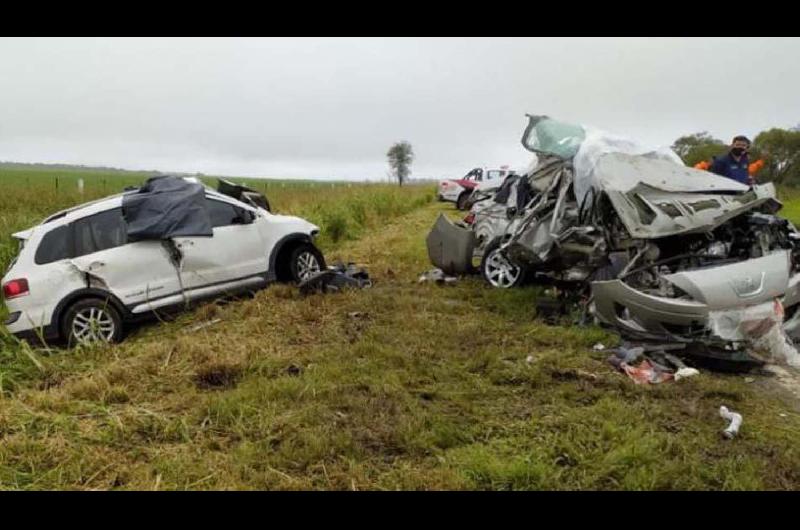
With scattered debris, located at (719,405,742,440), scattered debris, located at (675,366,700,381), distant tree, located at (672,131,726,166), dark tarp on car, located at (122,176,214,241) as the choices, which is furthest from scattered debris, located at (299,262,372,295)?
distant tree, located at (672,131,726,166)

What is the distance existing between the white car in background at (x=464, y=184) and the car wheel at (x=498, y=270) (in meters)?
13.6

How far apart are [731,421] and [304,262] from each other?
551 cm

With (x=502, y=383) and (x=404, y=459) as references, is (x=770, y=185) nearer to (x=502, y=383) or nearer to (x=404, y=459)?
(x=502, y=383)

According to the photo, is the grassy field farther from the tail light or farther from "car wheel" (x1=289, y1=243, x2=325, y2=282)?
"car wheel" (x1=289, y1=243, x2=325, y2=282)

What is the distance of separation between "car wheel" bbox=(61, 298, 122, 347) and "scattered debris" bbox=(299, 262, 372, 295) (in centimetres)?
212

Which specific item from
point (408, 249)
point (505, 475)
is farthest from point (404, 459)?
point (408, 249)

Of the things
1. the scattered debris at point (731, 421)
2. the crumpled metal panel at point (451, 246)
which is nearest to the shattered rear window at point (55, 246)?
the crumpled metal panel at point (451, 246)

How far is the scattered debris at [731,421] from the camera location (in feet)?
12.0

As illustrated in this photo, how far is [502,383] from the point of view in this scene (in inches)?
180

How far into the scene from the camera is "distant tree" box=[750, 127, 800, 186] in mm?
22859

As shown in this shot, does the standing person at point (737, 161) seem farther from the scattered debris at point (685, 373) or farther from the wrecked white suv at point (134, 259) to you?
Result: the wrecked white suv at point (134, 259)

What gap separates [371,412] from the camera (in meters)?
3.98

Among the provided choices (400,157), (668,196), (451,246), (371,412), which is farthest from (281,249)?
(400,157)
